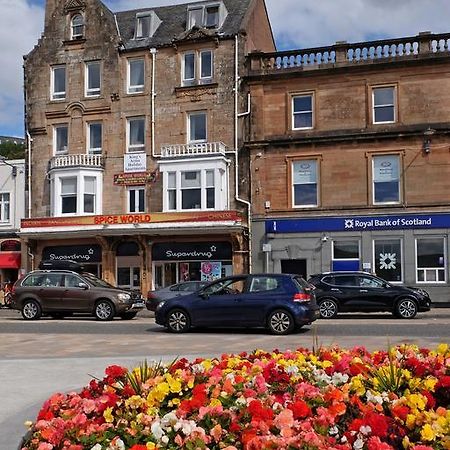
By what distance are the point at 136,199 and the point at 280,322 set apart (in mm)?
19704

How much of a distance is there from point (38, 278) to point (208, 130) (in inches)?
526

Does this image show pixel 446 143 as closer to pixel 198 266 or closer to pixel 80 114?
pixel 198 266

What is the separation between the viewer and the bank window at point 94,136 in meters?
35.6

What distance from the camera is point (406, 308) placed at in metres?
22.0

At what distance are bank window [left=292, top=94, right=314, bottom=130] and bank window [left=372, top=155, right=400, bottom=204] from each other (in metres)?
3.77

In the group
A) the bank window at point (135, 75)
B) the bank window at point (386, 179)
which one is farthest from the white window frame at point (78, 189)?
the bank window at point (386, 179)

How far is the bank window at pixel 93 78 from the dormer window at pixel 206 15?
18.1 feet

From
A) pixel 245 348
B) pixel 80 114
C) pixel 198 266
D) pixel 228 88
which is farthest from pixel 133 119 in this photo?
pixel 245 348

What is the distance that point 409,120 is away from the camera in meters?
30.6

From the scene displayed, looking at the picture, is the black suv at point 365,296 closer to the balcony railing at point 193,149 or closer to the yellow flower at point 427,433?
the balcony railing at point 193,149

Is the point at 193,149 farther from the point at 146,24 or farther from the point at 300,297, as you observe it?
the point at 300,297

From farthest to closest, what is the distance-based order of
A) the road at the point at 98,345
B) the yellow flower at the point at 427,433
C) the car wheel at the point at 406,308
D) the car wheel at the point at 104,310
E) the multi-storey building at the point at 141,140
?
the multi-storey building at the point at 141,140 → the car wheel at the point at 104,310 → the car wheel at the point at 406,308 → the road at the point at 98,345 → the yellow flower at the point at 427,433

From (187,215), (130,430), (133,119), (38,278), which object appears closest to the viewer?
(130,430)

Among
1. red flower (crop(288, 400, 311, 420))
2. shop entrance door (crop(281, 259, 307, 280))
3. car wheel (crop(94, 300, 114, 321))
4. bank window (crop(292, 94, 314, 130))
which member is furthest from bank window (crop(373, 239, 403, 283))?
red flower (crop(288, 400, 311, 420))
